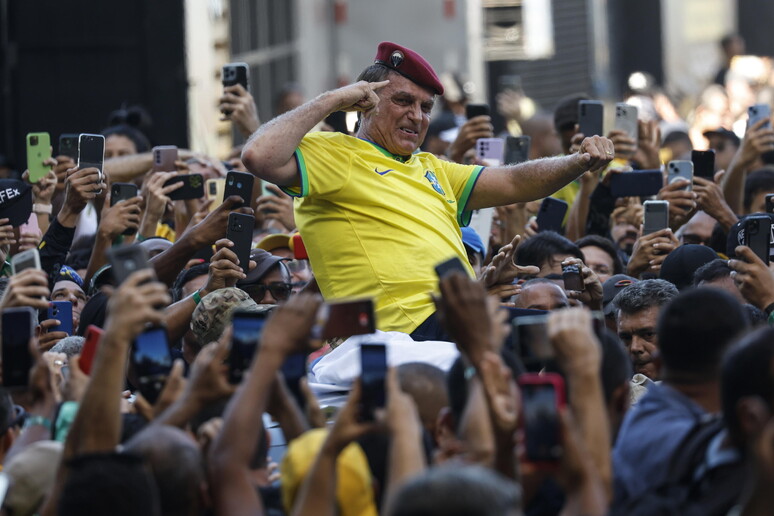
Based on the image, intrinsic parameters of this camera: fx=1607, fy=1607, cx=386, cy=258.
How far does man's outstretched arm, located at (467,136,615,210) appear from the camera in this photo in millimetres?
7078

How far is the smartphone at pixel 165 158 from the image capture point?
9016 millimetres

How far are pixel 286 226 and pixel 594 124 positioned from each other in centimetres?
195

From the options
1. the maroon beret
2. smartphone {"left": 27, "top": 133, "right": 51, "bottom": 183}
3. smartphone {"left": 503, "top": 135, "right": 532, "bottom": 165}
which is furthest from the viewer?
smartphone {"left": 503, "top": 135, "right": 532, "bottom": 165}

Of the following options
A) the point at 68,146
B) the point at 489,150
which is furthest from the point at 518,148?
the point at 68,146

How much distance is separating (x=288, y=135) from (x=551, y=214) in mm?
2682

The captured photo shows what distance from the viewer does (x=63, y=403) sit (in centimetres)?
489

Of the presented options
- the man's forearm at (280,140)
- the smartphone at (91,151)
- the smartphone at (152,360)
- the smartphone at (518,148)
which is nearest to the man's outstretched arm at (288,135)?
the man's forearm at (280,140)

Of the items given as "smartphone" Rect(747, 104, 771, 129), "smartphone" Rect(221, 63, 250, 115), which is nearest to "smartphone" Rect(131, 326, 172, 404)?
"smartphone" Rect(221, 63, 250, 115)

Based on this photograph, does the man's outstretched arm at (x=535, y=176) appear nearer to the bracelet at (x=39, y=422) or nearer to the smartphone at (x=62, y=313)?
the smartphone at (x=62, y=313)

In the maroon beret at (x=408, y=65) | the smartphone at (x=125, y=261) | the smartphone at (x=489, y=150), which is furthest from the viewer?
the smartphone at (x=489, y=150)

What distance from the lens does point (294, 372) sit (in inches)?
191

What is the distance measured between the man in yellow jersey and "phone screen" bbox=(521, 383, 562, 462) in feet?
8.38

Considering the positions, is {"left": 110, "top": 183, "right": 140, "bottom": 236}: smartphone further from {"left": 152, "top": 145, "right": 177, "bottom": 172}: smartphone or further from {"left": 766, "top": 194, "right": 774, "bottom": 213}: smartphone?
{"left": 766, "top": 194, "right": 774, "bottom": 213}: smartphone

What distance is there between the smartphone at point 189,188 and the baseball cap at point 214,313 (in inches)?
83.3
